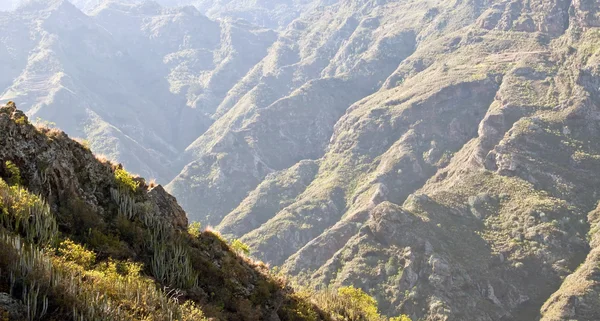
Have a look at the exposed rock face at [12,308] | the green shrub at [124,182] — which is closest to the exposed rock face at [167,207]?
the green shrub at [124,182]

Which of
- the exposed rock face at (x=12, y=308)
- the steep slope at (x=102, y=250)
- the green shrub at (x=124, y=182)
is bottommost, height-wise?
the exposed rock face at (x=12, y=308)

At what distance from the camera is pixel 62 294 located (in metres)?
12.7

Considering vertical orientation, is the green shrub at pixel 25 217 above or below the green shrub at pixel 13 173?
below

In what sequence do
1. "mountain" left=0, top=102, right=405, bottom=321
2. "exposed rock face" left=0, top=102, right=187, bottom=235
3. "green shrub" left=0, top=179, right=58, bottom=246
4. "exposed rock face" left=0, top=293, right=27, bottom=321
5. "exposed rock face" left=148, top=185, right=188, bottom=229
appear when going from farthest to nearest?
"exposed rock face" left=148, top=185, right=188, bottom=229
"exposed rock face" left=0, top=102, right=187, bottom=235
"green shrub" left=0, top=179, right=58, bottom=246
"mountain" left=0, top=102, right=405, bottom=321
"exposed rock face" left=0, top=293, right=27, bottom=321

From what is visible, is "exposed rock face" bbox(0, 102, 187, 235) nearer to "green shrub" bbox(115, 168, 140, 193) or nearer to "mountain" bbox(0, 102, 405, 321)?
"mountain" bbox(0, 102, 405, 321)

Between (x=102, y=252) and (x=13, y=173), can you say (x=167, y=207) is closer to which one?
(x=102, y=252)

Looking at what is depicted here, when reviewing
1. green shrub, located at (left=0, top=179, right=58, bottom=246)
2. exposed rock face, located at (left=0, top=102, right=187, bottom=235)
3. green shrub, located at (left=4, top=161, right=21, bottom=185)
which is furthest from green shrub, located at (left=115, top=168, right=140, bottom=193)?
green shrub, located at (left=0, top=179, right=58, bottom=246)

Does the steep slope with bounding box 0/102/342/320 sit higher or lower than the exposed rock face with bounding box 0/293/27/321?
higher

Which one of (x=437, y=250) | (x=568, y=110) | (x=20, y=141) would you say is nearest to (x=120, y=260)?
(x=20, y=141)

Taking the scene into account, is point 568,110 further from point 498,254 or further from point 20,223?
point 20,223

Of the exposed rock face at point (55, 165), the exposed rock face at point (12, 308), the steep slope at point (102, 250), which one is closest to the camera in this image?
the exposed rock face at point (12, 308)

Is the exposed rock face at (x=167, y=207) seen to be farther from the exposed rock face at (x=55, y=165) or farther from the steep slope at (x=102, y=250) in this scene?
the exposed rock face at (x=55, y=165)

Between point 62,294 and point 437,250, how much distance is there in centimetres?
12749

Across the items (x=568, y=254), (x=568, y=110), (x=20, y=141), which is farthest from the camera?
(x=568, y=110)
